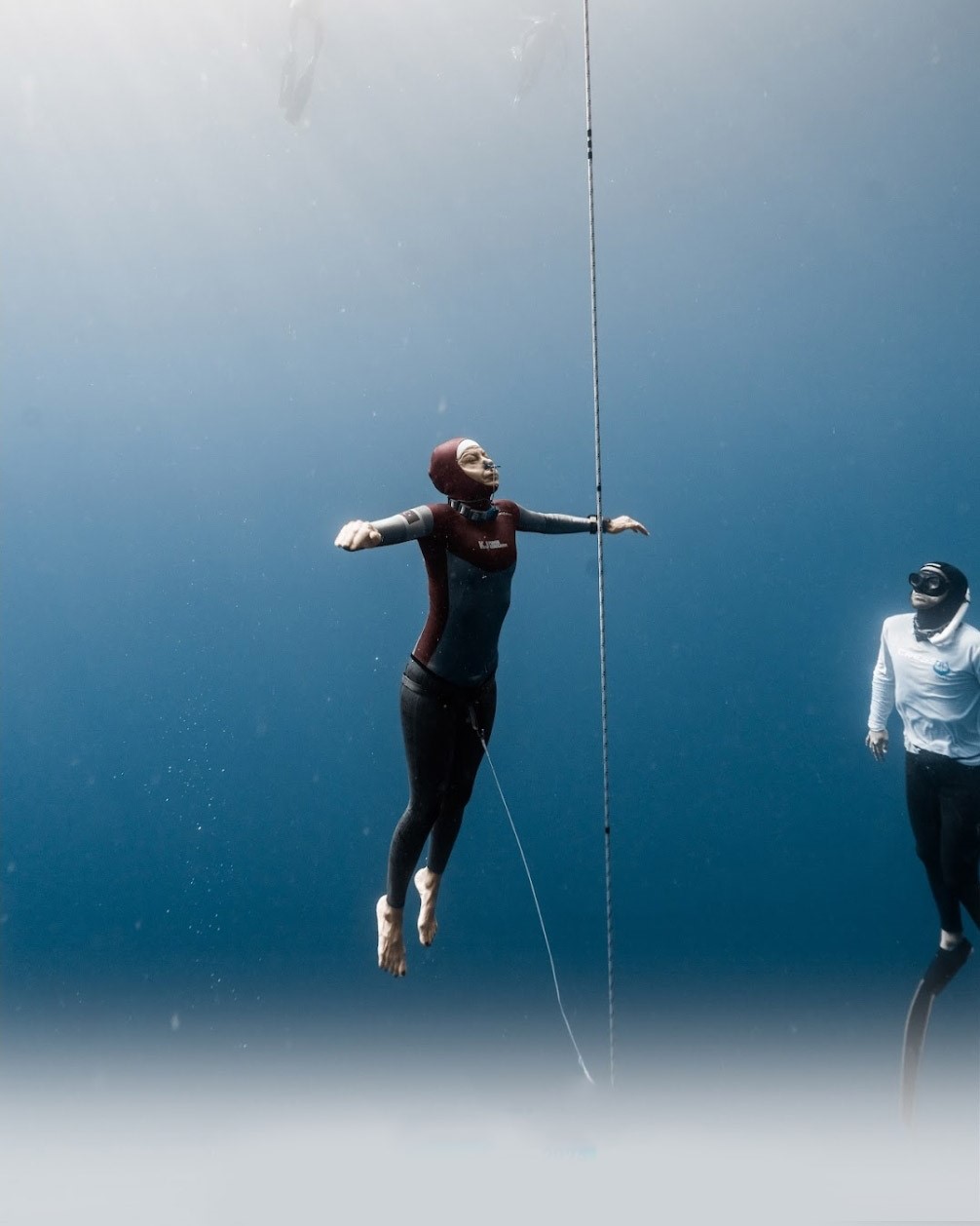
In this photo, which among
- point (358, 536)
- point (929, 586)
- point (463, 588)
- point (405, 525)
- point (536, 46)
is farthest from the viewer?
point (536, 46)

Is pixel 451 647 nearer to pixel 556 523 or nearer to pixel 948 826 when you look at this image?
pixel 556 523

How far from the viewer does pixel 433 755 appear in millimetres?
2705

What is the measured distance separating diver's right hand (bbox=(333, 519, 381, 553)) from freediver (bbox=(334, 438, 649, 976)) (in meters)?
0.17

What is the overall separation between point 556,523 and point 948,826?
5.36 ft

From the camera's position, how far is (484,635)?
2.68 metres

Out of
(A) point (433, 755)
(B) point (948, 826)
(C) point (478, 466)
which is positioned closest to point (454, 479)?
(C) point (478, 466)

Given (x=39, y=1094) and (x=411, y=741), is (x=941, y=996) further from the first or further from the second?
(x=39, y=1094)

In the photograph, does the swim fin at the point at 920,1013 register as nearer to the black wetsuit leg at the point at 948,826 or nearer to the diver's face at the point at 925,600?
the black wetsuit leg at the point at 948,826

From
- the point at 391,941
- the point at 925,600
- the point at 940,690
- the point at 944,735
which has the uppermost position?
the point at 925,600

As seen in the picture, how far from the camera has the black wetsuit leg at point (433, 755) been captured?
269 centimetres

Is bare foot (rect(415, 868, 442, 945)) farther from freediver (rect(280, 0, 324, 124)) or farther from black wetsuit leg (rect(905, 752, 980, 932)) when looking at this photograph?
freediver (rect(280, 0, 324, 124))

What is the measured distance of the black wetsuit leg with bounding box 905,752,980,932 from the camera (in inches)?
124

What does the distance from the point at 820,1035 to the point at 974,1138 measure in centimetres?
70

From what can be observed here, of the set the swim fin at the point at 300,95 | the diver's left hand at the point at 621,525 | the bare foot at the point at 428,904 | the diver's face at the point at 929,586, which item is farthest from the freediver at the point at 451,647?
the swim fin at the point at 300,95
